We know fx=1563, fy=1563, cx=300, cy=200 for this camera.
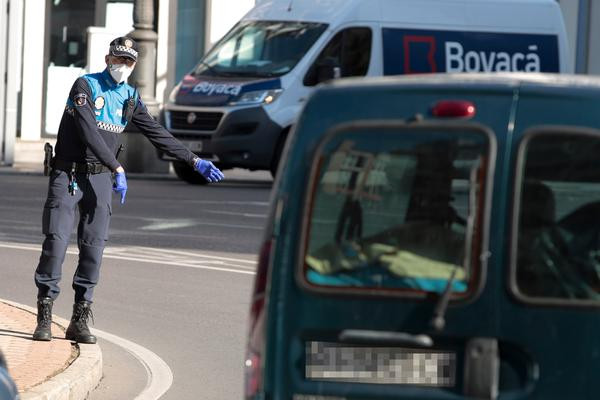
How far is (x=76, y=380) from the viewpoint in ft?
25.1

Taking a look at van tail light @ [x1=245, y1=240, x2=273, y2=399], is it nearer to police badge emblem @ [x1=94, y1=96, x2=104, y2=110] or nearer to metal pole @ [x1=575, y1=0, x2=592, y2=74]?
police badge emblem @ [x1=94, y1=96, x2=104, y2=110]

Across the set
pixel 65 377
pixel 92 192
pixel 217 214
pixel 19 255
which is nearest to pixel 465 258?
pixel 65 377

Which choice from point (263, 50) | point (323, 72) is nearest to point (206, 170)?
point (323, 72)

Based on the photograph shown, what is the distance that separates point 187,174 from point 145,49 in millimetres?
2600

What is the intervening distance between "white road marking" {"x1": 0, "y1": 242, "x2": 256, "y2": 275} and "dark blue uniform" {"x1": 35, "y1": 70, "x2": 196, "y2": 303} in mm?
4166

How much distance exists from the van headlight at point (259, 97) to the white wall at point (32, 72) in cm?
744

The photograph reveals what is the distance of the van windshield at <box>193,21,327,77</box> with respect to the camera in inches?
849

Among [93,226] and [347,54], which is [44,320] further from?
[347,54]

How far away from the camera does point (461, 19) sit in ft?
74.3

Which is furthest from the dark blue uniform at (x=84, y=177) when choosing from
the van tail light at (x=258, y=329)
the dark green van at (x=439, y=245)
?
the dark green van at (x=439, y=245)

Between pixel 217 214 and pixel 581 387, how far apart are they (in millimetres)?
13261

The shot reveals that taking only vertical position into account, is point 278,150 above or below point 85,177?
below

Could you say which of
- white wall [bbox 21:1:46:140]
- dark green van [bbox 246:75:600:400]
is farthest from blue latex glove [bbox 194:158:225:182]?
white wall [bbox 21:1:46:140]

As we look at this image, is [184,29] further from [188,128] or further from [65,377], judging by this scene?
[65,377]
